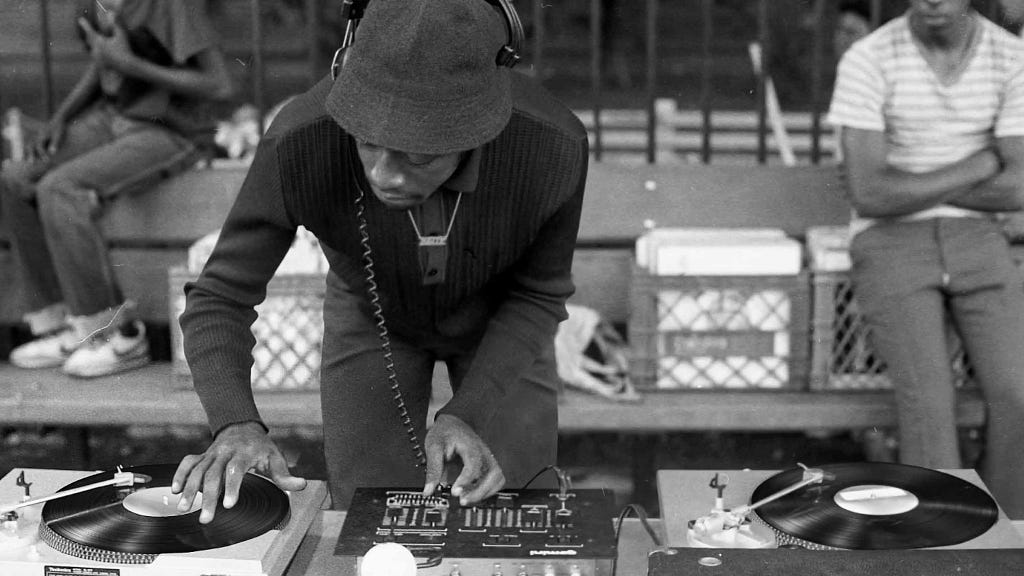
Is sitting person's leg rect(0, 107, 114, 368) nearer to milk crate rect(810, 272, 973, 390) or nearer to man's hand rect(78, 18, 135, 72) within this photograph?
man's hand rect(78, 18, 135, 72)

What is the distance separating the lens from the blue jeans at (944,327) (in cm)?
336

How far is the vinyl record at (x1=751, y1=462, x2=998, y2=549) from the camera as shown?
1773 millimetres

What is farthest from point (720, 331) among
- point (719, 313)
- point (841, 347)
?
point (841, 347)

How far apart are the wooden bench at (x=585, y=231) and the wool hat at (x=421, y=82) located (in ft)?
6.46

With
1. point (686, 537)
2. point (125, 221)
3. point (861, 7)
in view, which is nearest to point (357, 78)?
point (686, 537)

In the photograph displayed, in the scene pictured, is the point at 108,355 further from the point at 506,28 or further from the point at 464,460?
the point at 506,28

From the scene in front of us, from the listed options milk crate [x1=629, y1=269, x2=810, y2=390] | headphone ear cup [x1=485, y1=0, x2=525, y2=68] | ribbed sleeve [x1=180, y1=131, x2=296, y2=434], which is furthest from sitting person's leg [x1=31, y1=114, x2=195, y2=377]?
headphone ear cup [x1=485, y1=0, x2=525, y2=68]

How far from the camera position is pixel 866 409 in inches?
140

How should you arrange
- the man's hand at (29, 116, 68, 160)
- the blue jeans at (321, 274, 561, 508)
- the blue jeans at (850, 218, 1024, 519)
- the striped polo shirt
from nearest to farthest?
the blue jeans at (321, 274, 561, 508) → the blue jeans at (850, 218, 1024, 519) → the striped polo shirt → the man's hand at (29, 116, 68, 160)

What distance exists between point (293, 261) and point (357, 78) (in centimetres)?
195

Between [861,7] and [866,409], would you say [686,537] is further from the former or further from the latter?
[861,7]

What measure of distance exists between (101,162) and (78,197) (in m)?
0.13

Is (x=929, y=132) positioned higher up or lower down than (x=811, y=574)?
higher up

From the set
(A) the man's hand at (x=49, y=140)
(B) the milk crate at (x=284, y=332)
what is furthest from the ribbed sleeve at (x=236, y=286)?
(A) the man's hand at (x=49, y=140)
